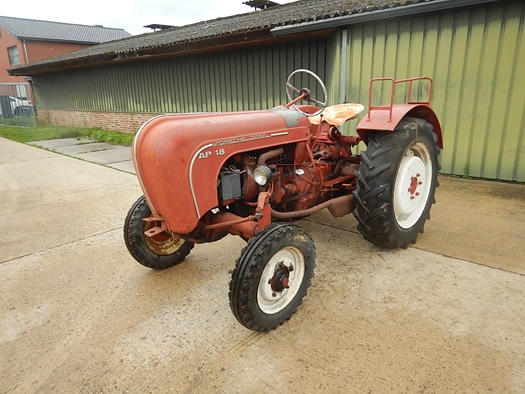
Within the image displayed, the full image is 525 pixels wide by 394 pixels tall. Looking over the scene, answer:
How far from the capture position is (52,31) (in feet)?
88.5

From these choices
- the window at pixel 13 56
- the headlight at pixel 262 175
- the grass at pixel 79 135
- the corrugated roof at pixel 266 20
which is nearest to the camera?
the headlight at pixel 262 175

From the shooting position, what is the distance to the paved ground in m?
1.81

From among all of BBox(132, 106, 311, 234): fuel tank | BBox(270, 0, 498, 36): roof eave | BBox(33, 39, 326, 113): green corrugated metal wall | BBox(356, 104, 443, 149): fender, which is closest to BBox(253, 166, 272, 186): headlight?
BBox(132, 106, 311, 234): fuel tank

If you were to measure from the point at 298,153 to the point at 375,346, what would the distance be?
1427 millimetres

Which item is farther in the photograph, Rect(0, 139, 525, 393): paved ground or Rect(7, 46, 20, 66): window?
Rect(7, 46, 20, 66): window

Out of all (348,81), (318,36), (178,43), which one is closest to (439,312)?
(348,81)

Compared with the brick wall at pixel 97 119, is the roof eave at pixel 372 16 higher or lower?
higher

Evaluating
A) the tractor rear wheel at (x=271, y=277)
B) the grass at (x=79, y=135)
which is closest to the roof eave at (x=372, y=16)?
the tractor rear wheel at (x=271, y=277)

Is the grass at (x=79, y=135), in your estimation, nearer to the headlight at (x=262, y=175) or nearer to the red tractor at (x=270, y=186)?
the red tractor at (x=270, y=186)

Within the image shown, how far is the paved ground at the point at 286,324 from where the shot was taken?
1812mm

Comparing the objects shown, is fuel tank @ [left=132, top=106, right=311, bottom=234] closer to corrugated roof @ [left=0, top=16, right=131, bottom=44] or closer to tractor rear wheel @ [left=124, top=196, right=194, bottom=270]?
tractor rear wheel @ [left=124, top=196, right=194, bottom=270]

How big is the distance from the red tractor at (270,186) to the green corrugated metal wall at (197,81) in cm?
390

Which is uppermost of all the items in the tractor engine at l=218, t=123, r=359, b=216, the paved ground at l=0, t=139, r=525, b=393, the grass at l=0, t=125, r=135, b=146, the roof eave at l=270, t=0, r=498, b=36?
the roof eave at l=270, t=0, r=498, b=36

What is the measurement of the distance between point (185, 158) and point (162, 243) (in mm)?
1040
